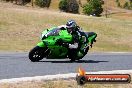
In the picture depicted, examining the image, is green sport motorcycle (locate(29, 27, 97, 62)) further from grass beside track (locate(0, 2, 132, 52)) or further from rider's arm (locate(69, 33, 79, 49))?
grass beside track (locate(0, 2, 132, 52))

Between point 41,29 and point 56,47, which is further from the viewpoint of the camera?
point 41,29

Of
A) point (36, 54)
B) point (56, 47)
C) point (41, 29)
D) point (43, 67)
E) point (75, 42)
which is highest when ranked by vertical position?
point (43, 67)

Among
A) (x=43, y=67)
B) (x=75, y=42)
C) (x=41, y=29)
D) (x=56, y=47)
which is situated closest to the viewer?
(x=43, y=67)

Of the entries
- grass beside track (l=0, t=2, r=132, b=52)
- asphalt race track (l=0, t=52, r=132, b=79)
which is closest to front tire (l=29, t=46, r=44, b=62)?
asphalt race track (l=0, t=52, r=132, b=79)

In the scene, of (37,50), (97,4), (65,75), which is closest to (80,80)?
(65,75)

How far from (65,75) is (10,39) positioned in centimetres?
3130

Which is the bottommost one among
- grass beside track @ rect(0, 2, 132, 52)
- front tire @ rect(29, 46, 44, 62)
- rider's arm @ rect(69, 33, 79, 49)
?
grass beside track @ rect(0, 2, 132, 52)

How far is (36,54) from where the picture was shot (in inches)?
733

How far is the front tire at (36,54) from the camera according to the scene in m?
18.4

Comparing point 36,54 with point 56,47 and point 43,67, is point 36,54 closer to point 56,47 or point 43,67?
point 56,47

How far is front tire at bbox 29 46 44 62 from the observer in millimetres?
18422

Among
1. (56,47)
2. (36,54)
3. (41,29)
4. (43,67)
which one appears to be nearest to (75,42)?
(56,47)

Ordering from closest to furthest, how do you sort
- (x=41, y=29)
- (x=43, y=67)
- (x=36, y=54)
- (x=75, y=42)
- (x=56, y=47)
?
1. (x=43, y=67)
2. (x=36, y=54)
3. (x=56, y=47)
4. (x=75, y=42)
5. (x=41, y=29)

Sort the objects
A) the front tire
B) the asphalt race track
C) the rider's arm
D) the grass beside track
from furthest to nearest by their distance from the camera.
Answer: the grass beside track, the rider's arm, the front tire, the asphalt race track
